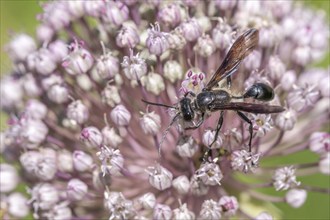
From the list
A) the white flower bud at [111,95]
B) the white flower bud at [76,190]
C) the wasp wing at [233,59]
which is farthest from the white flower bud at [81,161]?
the wasp wing at [233,59]

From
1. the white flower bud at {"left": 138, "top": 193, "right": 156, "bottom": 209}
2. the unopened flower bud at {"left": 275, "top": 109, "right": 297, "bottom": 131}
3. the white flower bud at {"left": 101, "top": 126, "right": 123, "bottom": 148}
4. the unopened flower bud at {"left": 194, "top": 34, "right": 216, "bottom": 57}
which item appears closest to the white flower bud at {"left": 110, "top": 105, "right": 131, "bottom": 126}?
the white flower bud at {"left": 101, "top": 126, "right": 123, "bottom": 148}

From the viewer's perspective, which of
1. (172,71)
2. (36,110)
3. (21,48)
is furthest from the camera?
(21,48)

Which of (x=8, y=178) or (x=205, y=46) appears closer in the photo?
(x=205, y=46)

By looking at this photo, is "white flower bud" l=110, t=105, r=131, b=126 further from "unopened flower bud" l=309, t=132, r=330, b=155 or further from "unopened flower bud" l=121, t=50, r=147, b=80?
"unopened flower bud" l=309, t=132, r=330, b=155

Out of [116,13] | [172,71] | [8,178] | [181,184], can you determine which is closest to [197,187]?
[181,184]

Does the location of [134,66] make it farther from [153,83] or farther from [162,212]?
[162,212]

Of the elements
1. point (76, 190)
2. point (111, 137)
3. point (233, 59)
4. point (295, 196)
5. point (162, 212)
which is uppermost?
point (233, 59)

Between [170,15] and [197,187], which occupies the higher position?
[170,15]
